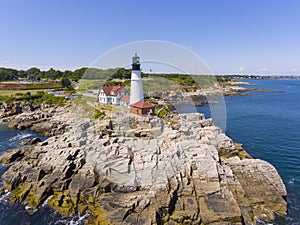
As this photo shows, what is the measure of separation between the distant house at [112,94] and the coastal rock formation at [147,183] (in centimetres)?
1631

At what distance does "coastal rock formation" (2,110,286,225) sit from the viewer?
30.9 ft

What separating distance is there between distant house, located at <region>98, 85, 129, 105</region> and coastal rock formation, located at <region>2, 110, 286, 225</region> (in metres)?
16.3

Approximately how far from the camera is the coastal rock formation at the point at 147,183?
9.41 meters

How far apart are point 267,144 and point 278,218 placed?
11.2 m

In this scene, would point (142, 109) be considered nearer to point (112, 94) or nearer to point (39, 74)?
point (112, 94)

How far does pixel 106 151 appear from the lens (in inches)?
490

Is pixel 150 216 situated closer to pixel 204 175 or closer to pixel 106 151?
pixel 204 175

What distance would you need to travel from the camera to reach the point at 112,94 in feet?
101

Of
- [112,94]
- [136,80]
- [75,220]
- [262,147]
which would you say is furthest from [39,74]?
[262,147]

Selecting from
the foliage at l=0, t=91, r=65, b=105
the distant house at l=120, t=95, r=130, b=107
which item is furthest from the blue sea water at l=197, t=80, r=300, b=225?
the foliage at l=0, t=91, r=65, b=105

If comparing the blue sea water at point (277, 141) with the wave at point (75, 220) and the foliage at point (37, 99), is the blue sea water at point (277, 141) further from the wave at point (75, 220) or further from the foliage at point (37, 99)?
the foliage at point (37, 99)

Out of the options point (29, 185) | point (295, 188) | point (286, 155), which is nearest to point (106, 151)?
point (29, 185)

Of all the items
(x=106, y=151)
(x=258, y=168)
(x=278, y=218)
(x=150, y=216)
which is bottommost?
(x=278, y=218)

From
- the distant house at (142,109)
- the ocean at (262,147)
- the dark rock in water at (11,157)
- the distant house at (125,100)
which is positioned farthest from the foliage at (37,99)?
the dark rock in water at (11,157)
